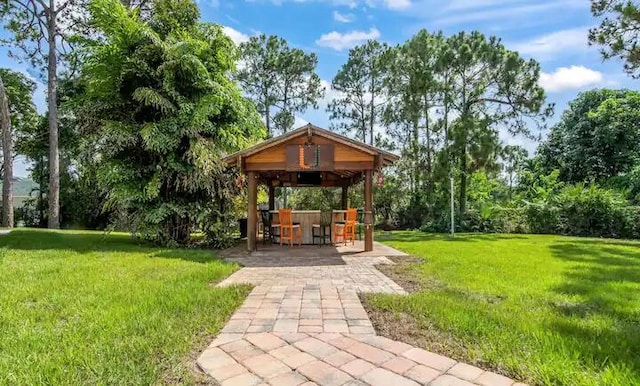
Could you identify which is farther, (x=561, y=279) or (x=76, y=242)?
(x=76, y=242)

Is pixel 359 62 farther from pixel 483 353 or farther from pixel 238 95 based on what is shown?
pixel 483 353

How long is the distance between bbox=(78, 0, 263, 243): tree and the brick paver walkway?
6.72m

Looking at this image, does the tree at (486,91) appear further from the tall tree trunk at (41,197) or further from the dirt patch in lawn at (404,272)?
the tall tree trunk at (41,197)

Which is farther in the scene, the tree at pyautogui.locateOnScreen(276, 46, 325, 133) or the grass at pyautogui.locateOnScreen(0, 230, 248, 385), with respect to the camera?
the tree at pyautogui.locateOnScreen(276, 46, 325, 133)

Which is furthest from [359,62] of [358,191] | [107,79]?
[107,79]

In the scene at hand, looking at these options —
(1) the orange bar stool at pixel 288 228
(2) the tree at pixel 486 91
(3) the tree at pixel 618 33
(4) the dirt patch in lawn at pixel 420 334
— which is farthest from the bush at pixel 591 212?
(4) the dirt patch in lawn at pixel 420 334

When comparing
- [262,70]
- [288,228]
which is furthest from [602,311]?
[262,70]

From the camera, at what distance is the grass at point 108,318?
293 centimetres

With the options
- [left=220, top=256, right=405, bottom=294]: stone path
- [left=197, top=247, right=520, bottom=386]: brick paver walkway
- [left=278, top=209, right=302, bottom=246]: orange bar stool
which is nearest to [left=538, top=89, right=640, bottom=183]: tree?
[left=278, top=209, right=302, bottom=246]: orange bar stool

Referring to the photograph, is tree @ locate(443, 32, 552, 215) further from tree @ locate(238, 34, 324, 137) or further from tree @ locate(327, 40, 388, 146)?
tree @ locate(238, 34, 324, 137)

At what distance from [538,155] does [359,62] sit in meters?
17.0

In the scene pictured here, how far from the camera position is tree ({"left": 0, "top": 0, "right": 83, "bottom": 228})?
17.0 metres

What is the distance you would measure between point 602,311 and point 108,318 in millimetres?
5803

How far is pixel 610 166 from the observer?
24.8m
